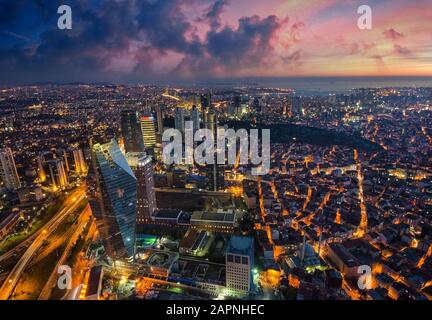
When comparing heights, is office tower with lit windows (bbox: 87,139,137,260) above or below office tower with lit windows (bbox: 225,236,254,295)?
above

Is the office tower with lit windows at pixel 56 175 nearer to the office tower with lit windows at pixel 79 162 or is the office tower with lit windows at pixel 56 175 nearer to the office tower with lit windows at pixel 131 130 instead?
the office tower with lit windows at pixel 79 162

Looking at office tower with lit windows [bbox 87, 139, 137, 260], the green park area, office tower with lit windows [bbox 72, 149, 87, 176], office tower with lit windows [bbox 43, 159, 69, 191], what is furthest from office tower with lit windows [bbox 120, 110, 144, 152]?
office tower with lit windows [bbox 87, 139, 137, 260]

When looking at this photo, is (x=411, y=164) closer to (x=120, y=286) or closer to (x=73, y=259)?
(x=120, y=286)

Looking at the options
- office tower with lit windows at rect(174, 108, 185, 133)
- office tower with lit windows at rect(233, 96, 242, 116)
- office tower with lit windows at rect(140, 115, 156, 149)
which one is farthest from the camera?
office tower with lit windows at rect(233, 96, 242, 116)

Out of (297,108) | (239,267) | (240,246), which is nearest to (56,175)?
(240,246)

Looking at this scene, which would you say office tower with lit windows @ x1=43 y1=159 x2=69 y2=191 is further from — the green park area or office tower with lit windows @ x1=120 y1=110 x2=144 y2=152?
office tower with lit windows @ x1=120 y1=110 x2=144 y2=152
